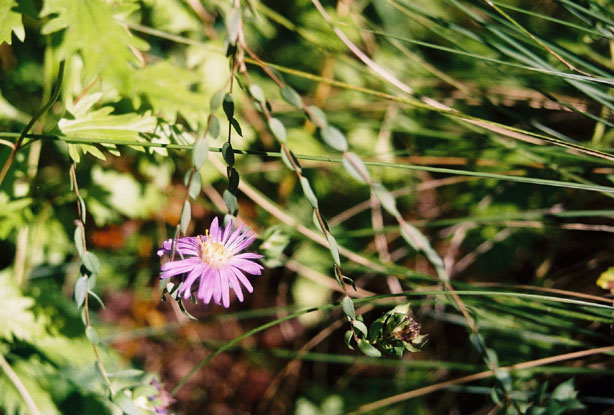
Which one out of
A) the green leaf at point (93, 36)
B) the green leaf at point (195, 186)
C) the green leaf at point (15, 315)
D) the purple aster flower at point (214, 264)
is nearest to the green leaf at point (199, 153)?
the green leaf at point (195, 186)

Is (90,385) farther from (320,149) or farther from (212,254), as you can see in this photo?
(320,149)

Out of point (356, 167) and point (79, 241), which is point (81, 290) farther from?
point (356, 167)

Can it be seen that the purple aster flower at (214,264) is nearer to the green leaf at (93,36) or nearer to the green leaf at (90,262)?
the green leaf at (90,262)

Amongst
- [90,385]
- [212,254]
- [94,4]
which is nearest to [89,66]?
[94,4]

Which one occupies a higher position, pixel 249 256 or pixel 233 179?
pixel 233 179

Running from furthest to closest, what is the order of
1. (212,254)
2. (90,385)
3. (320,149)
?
(320,149)
(90,385)
(212,254)

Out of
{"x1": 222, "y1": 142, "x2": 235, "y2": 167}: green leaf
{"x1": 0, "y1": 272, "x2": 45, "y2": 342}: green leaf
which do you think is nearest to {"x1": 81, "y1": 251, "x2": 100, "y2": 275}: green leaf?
{"x1": 222, "y1": 142, "x2": 235, "y2": 167}: green leaf

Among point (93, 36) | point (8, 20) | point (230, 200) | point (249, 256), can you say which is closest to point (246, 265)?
point (249, 256)

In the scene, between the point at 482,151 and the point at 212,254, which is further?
the point at 482,151
